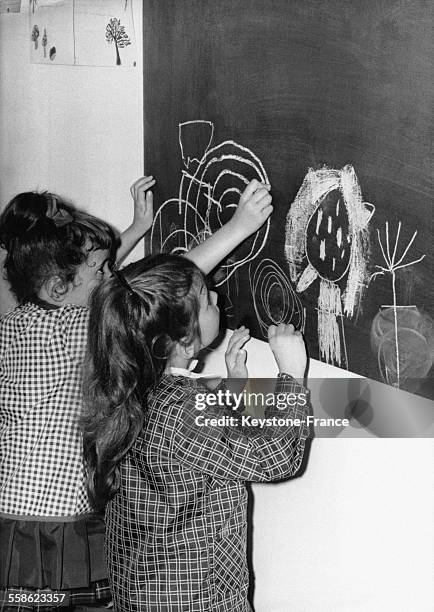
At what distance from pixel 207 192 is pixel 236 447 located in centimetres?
53

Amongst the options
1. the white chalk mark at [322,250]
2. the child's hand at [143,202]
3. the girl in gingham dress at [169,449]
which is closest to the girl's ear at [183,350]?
the girl in gingham dress at [169,449]

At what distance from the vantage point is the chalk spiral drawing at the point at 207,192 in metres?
1.34

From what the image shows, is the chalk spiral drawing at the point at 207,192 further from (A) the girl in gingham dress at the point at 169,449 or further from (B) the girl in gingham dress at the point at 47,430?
(A) the girl in gingham dress at the point at 169,449

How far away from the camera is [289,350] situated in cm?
124

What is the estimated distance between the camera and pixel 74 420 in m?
1.40

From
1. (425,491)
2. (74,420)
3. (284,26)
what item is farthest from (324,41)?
(74,420)

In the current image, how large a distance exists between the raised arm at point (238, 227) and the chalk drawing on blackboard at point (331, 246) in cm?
7

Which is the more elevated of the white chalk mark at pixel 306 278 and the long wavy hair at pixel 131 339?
the white chalk mark at pixel 306 278

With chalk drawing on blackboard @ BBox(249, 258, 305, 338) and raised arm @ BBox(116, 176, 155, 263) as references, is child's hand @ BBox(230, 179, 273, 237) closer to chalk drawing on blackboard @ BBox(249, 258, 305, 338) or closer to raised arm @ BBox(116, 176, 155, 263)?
chalk drawing on blackboard @ BBox(249, 258, 305, 338)

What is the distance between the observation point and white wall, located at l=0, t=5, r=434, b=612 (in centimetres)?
117

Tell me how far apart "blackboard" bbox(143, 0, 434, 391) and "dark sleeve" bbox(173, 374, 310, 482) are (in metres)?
0.14

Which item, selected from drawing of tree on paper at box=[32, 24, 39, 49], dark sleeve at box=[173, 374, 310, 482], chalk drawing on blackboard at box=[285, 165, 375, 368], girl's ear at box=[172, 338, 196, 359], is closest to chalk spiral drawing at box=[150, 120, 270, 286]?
chalk drawing on blackboard at box=[285, 165, 375, 368]

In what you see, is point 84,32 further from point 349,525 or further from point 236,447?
point 349,525

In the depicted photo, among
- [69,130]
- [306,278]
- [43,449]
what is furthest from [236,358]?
[69,130]
